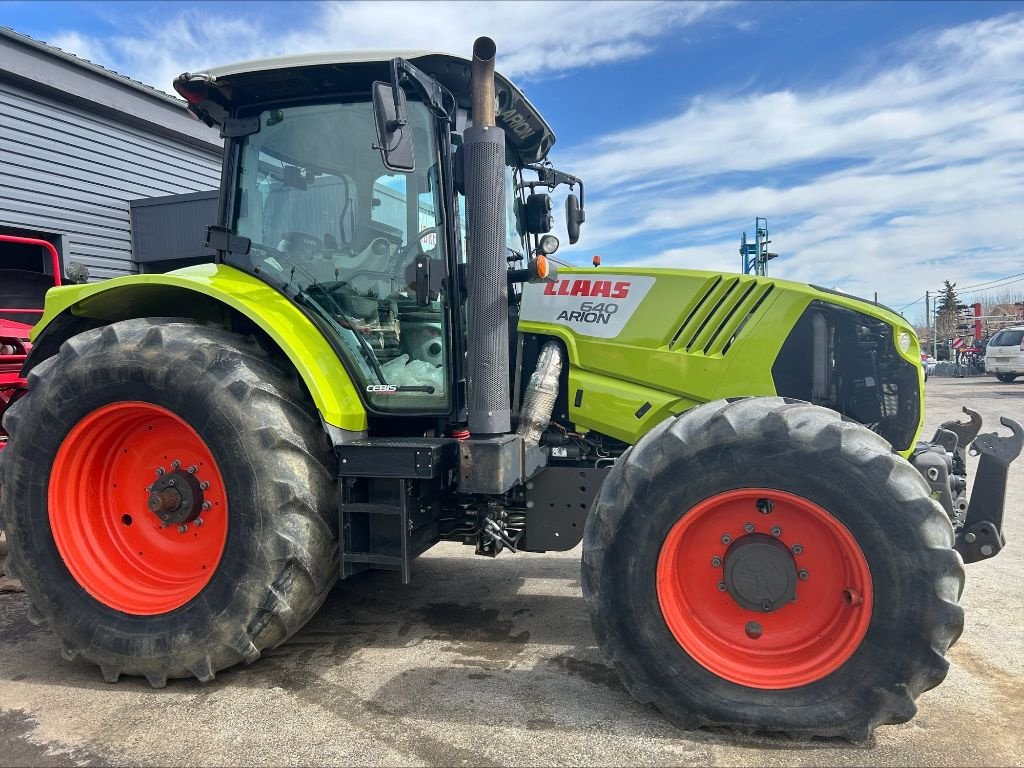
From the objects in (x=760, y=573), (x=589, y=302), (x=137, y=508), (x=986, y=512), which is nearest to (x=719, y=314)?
(x=589, y=302)

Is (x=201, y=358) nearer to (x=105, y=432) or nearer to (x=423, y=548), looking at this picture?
(x=105, y=432)

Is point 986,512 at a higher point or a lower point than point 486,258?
lower

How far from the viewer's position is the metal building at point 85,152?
348 inches

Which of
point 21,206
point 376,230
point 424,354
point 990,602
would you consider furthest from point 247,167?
point 21,206

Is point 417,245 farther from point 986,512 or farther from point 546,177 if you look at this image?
point 986,512

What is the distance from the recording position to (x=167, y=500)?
309cm

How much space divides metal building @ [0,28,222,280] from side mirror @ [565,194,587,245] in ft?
26.6

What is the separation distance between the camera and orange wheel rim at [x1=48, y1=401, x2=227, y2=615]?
3109 millimetres

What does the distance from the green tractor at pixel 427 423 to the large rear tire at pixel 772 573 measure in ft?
0.04

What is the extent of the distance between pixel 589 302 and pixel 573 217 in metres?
0.76

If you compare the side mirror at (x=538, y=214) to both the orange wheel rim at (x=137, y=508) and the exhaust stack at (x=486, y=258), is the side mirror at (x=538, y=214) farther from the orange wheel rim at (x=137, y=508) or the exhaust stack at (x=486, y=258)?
the orange wheel rim at (x=137, y=508)

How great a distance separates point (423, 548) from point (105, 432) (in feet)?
4.98

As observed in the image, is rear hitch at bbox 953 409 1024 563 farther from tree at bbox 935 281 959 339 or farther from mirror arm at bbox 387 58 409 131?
tree at bbox 935 281 959 339

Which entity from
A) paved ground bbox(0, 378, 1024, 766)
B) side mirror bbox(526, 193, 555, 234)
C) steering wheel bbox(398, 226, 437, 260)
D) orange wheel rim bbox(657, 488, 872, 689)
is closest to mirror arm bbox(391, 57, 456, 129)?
steering wheel bbox(398, 226, 437, 260)
